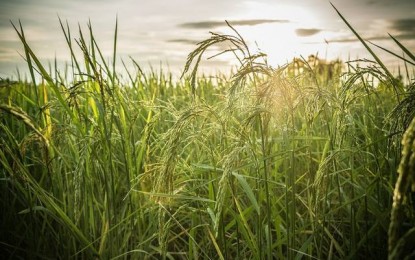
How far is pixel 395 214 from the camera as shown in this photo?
56cm

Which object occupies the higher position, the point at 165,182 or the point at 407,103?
the point at 407,103

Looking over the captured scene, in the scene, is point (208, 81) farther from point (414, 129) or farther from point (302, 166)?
point (414, 129)

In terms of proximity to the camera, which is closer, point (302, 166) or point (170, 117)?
point (302, 166)

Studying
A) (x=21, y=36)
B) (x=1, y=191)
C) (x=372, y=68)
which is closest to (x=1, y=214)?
(x=1, y=191)

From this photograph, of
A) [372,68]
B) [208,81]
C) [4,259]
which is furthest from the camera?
[208,81]

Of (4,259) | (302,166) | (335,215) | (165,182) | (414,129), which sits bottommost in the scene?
(4,259)

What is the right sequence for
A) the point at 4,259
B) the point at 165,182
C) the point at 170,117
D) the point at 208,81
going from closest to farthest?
the point at 165,182 < the point at 4,259 < the point at 170,117 < the point at 208,81

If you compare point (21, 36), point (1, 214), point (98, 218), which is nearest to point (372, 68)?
point (21, 36)

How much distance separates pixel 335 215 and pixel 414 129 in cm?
189

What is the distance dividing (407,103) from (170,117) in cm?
262

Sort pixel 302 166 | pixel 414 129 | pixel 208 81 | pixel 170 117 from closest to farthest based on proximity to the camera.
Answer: pixel 414 129 < pixel 302 166 < pixel 170 117 < pixel 208 81

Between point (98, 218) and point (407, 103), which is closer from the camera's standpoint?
point (407, 103)

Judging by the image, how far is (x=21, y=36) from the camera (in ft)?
5.05

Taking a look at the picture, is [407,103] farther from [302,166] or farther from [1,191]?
[1,191]
